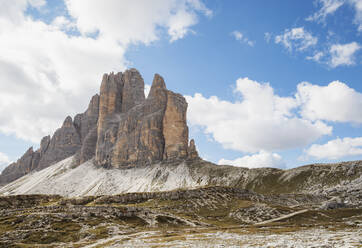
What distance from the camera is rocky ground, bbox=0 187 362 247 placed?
42.9m

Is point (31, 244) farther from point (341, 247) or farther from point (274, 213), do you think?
point (274, 213)

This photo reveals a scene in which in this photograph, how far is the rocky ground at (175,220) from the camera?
1689 inches

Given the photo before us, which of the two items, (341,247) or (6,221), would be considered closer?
(341,247)

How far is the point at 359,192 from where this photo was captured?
99.6m

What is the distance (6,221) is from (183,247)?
53717mm

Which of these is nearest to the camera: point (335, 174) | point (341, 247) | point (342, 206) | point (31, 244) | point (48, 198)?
point (341, 247)

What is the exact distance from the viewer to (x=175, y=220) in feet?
239

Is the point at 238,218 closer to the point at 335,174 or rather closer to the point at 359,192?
the point at 359,192

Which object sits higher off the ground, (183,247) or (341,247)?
(341,247)

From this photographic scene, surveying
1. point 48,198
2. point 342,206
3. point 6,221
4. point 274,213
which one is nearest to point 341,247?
point 274,213

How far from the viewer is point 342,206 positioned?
285 ft

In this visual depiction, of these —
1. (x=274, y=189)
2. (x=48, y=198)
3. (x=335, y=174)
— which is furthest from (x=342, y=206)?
(x=48, y=198)

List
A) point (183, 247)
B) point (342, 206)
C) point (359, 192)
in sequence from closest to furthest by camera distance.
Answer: point (183, 247) < point (342, 206) < point (359, 192)

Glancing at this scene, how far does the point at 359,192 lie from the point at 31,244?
111733 mm
